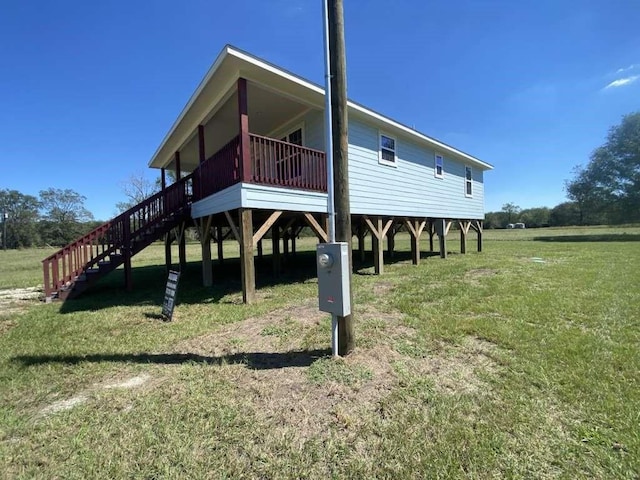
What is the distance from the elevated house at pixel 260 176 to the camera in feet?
21.1

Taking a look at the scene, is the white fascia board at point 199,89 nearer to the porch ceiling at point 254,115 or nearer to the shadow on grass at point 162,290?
the porch ceiling at point 254,115

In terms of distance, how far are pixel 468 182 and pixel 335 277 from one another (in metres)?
13.5

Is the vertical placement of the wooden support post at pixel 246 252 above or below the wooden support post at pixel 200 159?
below

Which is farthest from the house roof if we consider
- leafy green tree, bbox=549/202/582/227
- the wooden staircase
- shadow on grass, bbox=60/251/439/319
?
leafy green tree, bbox=549/202/582/227

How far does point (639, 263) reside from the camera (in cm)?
969

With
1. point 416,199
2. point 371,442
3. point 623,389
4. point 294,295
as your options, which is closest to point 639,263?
point 416,199

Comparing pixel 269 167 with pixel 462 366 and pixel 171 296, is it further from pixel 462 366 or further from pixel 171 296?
pixel 462 366

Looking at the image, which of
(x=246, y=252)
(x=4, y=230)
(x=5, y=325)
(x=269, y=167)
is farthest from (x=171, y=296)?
(x=4, y=230)

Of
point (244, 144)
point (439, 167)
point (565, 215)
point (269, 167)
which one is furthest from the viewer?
point (565, 215)

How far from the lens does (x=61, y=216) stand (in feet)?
219

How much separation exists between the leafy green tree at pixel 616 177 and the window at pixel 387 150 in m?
29.0

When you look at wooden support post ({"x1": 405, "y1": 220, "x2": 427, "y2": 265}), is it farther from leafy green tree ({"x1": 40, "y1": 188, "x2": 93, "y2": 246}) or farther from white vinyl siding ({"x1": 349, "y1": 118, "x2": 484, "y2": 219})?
leafy green tree ({"x1": 40, "y1": 188, "x2": 93, "y2": 246})

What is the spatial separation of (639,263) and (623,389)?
1007 centimetres

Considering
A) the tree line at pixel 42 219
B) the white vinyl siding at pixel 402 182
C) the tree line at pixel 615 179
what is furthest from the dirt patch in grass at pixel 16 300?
the tree line at pixel 42 219
